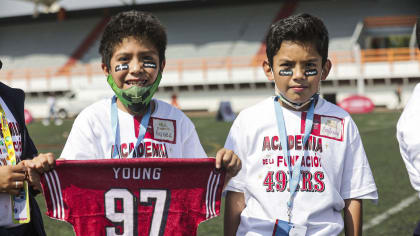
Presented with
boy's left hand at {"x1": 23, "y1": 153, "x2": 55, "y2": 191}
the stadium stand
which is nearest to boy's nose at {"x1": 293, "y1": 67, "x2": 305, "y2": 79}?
boy's left hand at {"x1": 23, "y1": 153, "x2": 55, "y2": 191}

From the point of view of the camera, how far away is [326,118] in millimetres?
2451

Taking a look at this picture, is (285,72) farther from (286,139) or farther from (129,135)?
(129,135)

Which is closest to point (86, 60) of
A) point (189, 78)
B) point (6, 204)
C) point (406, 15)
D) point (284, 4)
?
point (189, 78)

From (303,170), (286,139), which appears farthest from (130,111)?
(303,170)

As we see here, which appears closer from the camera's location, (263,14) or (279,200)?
(279,200)

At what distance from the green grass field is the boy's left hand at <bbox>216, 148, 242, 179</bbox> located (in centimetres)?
301

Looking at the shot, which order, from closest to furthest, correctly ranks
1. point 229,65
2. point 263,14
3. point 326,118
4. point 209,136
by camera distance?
1. point 326,118
2. point 209,136
3. point 229,65
4. point 263,14

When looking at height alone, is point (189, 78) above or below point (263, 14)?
below

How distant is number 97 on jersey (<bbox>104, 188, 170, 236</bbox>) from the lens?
2312 millimetres

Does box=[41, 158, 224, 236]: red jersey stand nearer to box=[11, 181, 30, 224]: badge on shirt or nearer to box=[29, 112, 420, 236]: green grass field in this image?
box=[11, 181, 30, 224]: badge on shirt

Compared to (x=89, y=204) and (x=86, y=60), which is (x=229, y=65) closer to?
(x=86, y=60)

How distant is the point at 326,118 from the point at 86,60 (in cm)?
3298

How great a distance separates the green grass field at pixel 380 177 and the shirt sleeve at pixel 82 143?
290cm

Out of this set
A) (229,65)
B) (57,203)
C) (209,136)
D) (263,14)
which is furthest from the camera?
(263,14)
